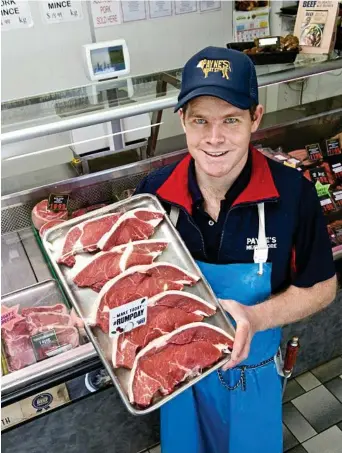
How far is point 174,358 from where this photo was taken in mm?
1788

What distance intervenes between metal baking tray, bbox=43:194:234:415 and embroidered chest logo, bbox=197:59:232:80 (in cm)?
66

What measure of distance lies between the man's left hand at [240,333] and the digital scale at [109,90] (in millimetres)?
1563

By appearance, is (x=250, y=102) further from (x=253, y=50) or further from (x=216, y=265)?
(x=253, y=50)

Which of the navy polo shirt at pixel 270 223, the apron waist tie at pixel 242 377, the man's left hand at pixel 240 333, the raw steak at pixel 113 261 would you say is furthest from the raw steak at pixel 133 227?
the apron waist tie at pixel 242 377

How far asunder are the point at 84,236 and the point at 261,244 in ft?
2.56

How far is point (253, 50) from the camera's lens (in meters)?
3.00

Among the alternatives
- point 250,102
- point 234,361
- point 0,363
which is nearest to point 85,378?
point 0,363

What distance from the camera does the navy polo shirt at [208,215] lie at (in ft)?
6.24

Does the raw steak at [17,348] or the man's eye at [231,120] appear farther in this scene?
the raw steak at [17,348]

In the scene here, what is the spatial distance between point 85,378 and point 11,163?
183 centimetres

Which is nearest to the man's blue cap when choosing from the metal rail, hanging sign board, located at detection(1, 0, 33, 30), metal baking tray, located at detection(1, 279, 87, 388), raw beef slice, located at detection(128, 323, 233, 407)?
the metal rail

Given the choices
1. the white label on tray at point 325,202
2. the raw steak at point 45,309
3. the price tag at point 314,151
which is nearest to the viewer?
the raw steak at point 45,309

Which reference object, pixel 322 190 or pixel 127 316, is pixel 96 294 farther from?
pixel 322 190

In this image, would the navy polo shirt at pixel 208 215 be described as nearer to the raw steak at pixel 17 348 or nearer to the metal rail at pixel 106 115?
the metal rail at pixel 106 115
